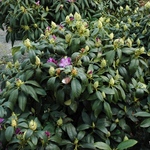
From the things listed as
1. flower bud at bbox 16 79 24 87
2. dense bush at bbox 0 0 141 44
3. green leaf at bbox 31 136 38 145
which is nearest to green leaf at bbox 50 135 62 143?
green leaf at bbox 31 136 38 145

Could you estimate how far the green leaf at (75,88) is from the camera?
5.16 feet

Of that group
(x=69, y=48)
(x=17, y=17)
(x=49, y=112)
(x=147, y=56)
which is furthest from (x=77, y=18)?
(x=17, y=17)

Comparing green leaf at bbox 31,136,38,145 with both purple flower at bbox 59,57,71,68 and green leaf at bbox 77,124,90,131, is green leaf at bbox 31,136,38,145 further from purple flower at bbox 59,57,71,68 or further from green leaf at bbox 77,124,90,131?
purple flower at bbox 59,57,71,68

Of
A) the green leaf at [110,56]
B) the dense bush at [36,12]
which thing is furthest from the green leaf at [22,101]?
the dense bush at [36,12]

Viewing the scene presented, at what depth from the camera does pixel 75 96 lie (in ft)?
5.21

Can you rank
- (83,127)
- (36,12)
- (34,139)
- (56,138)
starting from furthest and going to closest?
(36,12) < (83,127) < (56,138) < (34,139)

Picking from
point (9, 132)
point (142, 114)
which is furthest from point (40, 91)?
point (142, 114)

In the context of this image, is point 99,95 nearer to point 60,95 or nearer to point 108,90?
point 108,90

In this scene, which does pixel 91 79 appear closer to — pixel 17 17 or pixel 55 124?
pixel 55 124

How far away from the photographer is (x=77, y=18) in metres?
2.13

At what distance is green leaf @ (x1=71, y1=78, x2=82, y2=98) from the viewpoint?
1.57 metres

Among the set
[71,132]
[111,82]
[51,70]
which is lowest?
[71,132]

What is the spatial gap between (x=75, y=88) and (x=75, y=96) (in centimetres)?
4

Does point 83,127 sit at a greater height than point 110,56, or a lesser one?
lesser
